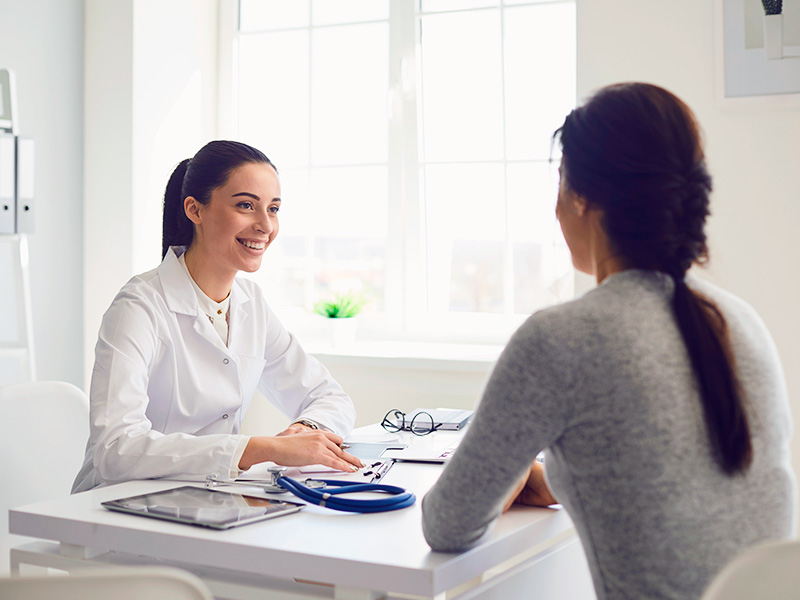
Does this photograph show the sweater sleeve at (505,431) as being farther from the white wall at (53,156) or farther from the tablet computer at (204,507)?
the white wall at (53,156)

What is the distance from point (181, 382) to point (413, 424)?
562 mm

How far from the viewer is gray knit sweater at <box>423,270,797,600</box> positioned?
935 mm

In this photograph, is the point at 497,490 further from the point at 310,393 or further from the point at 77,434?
the point at 77,434

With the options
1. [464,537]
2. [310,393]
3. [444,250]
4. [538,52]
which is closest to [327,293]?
[444,250]

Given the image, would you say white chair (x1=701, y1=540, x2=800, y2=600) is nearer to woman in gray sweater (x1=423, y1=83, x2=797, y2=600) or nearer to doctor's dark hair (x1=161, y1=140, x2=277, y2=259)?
woman in gray sweater (x1=423, y1=83, x2=797, y2=600)

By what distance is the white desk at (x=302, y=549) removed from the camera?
3.45ft

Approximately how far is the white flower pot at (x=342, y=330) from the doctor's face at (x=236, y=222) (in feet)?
4.29

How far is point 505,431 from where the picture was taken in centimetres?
97

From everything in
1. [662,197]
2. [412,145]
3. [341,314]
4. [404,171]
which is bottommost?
[341,314]

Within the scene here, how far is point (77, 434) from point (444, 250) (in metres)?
1.75

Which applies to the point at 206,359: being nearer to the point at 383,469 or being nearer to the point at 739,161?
the point at 383,469

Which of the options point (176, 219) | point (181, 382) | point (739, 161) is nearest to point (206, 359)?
point (181, 382)

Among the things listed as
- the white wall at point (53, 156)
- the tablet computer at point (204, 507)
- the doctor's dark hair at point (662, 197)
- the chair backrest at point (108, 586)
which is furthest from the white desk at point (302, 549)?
the white wall at point (53, 156)

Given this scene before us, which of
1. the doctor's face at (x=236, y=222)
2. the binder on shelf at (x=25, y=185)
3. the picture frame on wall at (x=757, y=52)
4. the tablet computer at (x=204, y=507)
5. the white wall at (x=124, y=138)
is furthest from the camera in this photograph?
the white wall at (x=124, y=138)
